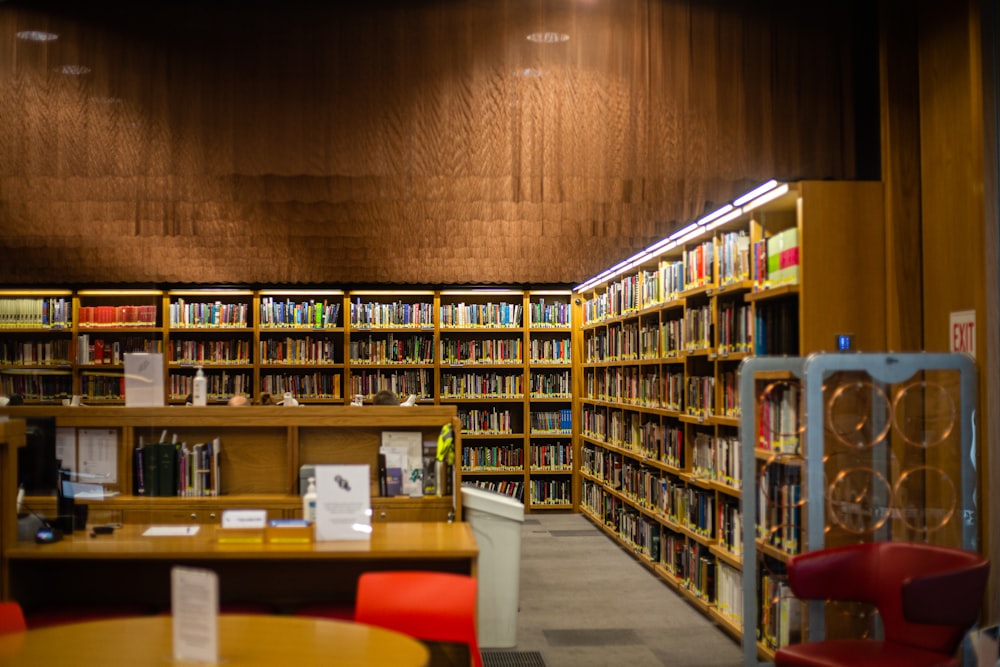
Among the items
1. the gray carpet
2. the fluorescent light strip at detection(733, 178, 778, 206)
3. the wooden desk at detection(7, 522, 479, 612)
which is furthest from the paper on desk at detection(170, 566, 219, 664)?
the fluorescent light strip at detection(733, 178, 778, 206)

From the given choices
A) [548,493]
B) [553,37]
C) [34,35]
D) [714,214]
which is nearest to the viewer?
[34,35]

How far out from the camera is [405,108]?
12.2 ft

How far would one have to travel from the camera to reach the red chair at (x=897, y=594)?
3.67 metres

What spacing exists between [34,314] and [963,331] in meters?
9.53

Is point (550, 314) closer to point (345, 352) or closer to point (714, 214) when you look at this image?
point (345, 352)

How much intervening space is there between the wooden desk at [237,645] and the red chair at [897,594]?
173 centimetres

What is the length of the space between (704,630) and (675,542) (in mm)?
1217

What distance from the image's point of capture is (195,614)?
245 cm

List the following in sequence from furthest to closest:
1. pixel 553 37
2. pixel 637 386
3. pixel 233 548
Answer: pixel 637 386 < pixel 233 548 < pixel 553 37

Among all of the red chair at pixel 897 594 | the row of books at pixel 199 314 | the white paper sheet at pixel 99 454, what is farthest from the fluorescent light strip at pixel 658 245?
the row of books at pixel 199 314

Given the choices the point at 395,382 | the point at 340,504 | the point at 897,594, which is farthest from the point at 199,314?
the point at 897,594

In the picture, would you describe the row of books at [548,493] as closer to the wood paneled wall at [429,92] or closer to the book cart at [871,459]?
the book cart at [871,459]

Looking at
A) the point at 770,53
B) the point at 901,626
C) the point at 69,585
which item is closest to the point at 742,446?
the point at 901,626

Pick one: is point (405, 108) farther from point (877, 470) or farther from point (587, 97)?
point (877, 470)
